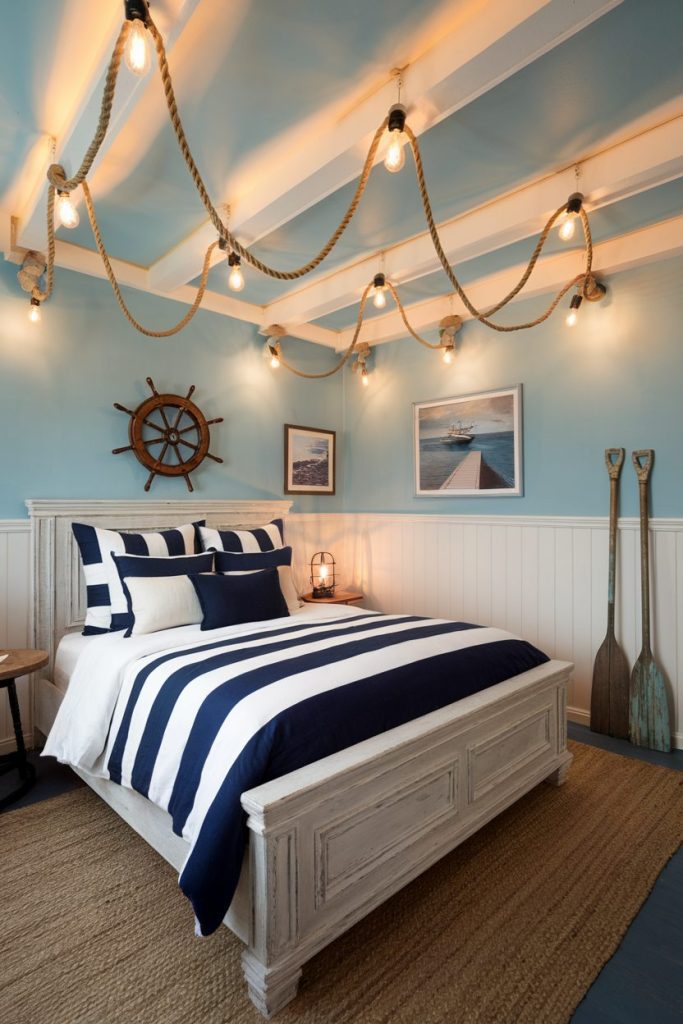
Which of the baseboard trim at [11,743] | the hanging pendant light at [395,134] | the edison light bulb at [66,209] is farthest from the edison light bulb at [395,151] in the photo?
the baseboard trim at [11,743]

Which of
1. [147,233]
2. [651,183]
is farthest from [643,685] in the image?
[147,233]

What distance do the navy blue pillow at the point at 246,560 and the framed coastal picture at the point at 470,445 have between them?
57.8 inches

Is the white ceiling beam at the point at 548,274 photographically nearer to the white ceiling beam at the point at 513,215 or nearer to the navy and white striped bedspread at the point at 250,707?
the white ceiling beam at the point at 513,215

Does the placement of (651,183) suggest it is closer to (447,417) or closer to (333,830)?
(447,417)

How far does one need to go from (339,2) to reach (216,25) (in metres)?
0.39

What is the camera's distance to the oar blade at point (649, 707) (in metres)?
2.91

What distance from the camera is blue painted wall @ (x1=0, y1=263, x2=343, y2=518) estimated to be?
2.96 m

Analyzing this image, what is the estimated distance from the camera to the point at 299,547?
4.46 meters

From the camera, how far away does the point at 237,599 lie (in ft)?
8.88

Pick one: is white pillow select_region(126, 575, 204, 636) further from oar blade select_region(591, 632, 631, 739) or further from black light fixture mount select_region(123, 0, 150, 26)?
oar blade select_region(591, 632, 631, 739)

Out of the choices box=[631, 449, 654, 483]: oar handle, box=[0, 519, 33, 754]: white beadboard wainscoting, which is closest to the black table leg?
box=[0, 519, 33, 754]: white beadboard wainscoting

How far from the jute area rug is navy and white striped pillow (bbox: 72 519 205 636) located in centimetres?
89

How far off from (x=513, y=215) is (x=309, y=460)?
7.88 feet

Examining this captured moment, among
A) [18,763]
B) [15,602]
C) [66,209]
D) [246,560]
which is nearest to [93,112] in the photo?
[66,209]
